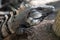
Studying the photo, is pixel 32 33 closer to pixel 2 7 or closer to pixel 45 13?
pixel 45 13

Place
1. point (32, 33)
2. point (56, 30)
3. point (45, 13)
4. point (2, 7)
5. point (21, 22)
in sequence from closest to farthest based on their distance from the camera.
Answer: point (56, 30) < point (32, 33) < point (21, 22) < point (45, 13) < point (2, 7)

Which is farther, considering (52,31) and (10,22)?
(10,22)

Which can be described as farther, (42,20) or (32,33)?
(42,20)

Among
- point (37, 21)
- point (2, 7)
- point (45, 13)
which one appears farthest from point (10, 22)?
point (2, 7)

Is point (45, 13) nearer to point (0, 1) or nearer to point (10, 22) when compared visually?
point (10, 22)

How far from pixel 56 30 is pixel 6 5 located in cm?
230

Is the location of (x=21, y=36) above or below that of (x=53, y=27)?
below

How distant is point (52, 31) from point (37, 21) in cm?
51

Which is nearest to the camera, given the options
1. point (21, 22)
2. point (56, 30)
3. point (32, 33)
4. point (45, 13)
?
point (56, 30)

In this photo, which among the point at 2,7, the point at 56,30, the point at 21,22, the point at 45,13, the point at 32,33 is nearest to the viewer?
the point at 56,30

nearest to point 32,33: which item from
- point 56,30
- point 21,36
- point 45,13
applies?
point 21,36

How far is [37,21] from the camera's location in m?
3.18

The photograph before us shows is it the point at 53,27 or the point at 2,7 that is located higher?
the point at 53,27

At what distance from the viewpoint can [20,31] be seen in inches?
116
